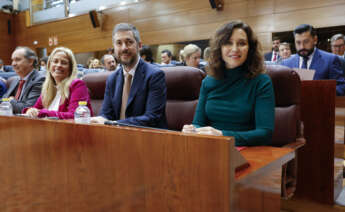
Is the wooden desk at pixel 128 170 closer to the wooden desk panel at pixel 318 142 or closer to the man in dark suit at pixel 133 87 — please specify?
the man in dark suit at pixel 133 87

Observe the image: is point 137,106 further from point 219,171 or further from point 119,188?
point 219,171

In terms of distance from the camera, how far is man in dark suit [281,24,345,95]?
2.41 m

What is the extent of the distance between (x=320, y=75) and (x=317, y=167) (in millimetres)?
1028

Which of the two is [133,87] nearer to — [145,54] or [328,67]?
[145,54]

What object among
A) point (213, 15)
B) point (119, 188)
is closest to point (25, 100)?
point (119, 188)

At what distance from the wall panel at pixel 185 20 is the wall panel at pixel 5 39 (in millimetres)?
875

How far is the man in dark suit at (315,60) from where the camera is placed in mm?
2406

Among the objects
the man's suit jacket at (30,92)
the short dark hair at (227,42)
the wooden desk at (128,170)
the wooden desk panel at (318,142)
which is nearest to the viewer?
the wooden desk at (128,170)

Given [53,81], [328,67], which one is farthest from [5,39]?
[328,67]

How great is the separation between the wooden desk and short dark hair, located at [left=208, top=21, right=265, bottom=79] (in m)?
0.37

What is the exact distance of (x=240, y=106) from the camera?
47.8 inches

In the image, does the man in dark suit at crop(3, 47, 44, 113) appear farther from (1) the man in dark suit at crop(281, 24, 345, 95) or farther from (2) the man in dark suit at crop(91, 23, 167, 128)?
(1) the man in dark suit at crop(281, 24, 345, 95)

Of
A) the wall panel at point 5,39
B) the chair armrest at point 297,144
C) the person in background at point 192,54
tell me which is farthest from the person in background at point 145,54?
the wall panel at point 5,39

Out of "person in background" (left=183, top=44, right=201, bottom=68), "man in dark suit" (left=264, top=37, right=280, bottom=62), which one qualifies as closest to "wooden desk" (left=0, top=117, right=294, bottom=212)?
"person in background" (left=183, top=44, right=201, bottom=68)
